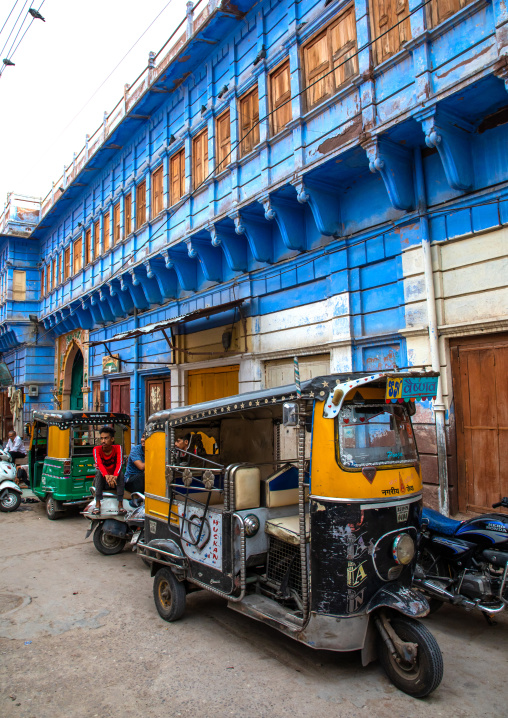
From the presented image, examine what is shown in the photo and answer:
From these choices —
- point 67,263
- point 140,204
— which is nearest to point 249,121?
point 140,204

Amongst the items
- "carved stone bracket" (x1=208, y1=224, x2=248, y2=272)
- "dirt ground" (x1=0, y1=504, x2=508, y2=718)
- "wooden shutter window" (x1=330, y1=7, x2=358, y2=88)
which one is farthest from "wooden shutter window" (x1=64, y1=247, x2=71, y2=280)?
"dirt ground" (x1=0, y1=504, x2=508, y2=718)

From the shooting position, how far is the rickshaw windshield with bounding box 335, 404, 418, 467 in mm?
3695

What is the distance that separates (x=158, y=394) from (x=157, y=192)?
5925 mm

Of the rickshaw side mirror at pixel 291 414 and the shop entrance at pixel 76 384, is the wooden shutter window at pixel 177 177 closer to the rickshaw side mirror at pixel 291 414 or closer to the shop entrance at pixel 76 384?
the rickshaw side mirror at pixel 291 414

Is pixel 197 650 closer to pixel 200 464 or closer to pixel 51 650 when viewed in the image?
pixel 51 650

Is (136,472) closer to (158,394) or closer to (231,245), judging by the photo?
(231,245)

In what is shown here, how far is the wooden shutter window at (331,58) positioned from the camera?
813cm

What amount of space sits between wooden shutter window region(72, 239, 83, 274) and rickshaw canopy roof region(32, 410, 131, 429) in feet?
34.8

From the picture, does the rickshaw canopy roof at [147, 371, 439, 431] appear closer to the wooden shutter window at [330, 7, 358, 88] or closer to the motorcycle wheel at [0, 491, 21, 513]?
the wooden shutter window at [330, 7, 358, 88]

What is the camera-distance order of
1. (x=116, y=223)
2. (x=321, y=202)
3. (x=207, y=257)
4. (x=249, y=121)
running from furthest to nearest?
(x=116, y=223) → (x=207, y=257) → (x=249, y=121) → (x=321, y=202)

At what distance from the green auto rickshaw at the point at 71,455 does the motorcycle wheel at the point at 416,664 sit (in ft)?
23.9

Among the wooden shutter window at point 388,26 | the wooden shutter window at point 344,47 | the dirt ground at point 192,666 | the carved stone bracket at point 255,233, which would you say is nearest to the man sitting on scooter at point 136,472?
the dirt ground at point 192,666

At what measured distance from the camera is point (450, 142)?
656 centimetres

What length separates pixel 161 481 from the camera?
5.29 m
